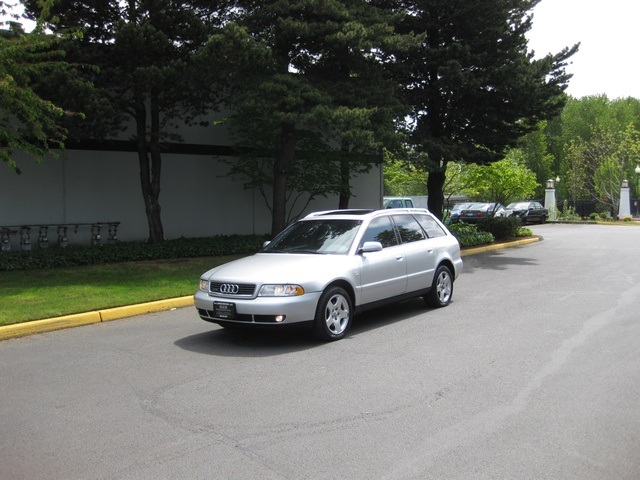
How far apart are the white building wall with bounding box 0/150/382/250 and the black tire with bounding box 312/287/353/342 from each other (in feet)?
32.9

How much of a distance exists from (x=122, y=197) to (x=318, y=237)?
36.0 feet

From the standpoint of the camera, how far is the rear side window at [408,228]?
9.27 meters

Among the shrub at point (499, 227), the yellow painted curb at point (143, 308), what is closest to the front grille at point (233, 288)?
the yellow painted curb at point (143, 308)

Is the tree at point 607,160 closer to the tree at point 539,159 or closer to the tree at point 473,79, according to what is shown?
the tree at point 539,159

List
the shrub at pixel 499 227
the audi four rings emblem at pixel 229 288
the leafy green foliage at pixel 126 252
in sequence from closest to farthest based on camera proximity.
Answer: the audi four rings emblem at pixel 229 288 → the leafy green foliage at pixel 126 252 → the shrub at pixel 499 227

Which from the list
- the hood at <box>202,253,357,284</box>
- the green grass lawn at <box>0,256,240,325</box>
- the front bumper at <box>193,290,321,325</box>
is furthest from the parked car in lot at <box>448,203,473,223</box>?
the front bumper at <box>193,290,321,325</box>

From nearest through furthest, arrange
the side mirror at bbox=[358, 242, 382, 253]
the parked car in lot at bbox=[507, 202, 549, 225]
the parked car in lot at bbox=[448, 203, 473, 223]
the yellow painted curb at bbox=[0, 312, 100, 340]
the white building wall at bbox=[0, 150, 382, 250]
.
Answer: the side mirror at bbox=[358, 242, 382, 253]
the yellow painted curb at bbox=[0, 312, 100, 340]
the white building wall at bbox=[0, 150, 382, 250]
the parked car in lot at bbox=[448, 203, 473, 223]
the parked car in lot at bbox=[507, 202, 549, 225]

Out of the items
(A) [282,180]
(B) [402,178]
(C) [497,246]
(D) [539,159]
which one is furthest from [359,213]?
(D) [539,159]

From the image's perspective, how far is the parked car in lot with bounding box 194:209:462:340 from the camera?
7148 millimetres

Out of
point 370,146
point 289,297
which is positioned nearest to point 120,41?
point 370,146

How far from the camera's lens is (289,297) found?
7.10 metres

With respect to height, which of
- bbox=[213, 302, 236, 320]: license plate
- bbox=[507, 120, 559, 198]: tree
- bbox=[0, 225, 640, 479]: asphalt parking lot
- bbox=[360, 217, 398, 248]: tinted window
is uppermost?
bbox=[507, 120, 559, 198]: tree

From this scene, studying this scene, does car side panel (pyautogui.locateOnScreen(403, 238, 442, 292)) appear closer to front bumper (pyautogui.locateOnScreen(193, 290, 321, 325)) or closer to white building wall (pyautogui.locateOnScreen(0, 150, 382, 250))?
front bumper (pyautogui.locateOnScreen(193, 290, 321, 325))

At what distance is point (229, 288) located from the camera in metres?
7.34
